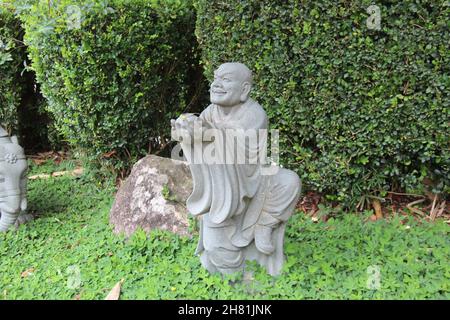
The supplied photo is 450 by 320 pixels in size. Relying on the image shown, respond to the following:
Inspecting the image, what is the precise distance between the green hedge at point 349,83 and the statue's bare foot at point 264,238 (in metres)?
1.44

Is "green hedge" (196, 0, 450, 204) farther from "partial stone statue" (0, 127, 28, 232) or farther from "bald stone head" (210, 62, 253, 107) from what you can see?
"partial stone statue" (0, 127, 28, 232)

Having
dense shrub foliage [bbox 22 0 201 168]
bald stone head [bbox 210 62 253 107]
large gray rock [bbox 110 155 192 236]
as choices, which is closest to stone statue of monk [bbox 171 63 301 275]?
bald stone head [bbox 210 62 253 107]

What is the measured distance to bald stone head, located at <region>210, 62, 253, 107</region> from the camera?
10.3ft

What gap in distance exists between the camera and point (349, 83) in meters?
4.21

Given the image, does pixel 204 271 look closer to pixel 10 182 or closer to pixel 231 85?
pixel 231 85

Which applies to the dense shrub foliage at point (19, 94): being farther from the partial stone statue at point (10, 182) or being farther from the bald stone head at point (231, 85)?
the bald stone head at point (231, 85)

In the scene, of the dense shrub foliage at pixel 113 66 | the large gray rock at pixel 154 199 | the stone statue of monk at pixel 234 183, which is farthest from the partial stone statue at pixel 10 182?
the stone statue of monk at pixel 234 183

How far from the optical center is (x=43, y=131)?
701cm

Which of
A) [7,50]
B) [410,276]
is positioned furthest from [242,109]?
[7,50]

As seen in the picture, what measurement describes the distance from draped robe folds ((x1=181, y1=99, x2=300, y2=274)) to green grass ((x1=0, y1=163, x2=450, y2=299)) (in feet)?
0.73

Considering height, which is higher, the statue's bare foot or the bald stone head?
the bald stone head

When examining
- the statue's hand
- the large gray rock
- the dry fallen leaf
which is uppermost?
the statue's hand

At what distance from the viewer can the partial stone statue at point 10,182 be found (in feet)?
15.2

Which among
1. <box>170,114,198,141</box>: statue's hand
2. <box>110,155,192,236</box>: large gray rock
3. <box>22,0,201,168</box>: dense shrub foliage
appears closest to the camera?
<box>170,114,198,141</box>: statue's hand
